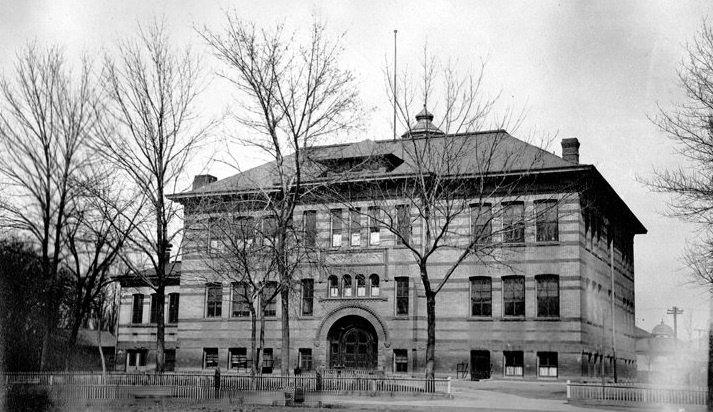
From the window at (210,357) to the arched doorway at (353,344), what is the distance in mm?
7552

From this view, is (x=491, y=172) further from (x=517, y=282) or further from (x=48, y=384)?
(x=48, y=384)

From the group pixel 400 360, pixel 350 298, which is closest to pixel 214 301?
pixel 350 298

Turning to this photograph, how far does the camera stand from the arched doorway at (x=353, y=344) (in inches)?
1667

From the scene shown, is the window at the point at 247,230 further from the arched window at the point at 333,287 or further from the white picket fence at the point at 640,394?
the white picket fence at the point at 640,394

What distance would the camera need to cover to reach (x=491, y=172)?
38.3 m

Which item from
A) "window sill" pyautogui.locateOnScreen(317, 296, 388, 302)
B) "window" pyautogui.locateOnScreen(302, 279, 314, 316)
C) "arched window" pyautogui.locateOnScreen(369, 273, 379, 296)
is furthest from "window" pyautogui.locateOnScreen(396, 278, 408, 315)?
"window" pyautogui.locateOnScreen(302, 279, 314, 316)

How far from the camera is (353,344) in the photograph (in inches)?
1688

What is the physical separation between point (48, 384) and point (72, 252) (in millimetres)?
3839

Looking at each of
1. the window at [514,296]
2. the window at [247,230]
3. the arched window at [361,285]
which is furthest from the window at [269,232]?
the window at [514,296]

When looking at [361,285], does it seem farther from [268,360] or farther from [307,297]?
[268,360]

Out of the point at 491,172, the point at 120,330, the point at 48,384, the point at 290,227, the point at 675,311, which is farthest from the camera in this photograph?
the point at 675,311

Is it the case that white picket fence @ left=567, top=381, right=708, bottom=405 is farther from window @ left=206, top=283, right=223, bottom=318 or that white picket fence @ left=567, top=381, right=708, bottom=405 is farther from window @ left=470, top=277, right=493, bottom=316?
window @ left=206, top=283, right=223, bottom=318

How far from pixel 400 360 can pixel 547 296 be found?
832 centimetres

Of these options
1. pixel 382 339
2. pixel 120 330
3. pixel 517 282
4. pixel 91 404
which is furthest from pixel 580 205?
pixel 120 330
